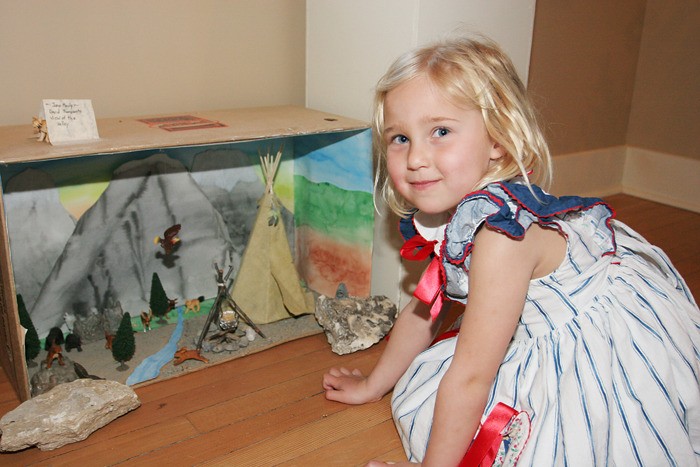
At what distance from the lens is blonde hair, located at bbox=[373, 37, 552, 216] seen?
0.99 metres

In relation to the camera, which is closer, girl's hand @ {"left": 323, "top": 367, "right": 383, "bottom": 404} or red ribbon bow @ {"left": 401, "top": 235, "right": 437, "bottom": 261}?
red ribbon bow @ {"left": 401, "top": 235, "right": 437, "bottom": 261}

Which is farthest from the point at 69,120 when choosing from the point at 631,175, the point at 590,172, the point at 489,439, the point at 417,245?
the point at 631,175

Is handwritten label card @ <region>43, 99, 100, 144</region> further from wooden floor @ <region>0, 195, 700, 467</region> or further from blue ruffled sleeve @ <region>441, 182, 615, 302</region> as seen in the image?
blue ruffled sleeve @ <region>441, 182, 615, 302</region>

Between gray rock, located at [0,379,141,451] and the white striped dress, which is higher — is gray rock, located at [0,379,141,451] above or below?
below

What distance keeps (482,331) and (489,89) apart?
36 cm

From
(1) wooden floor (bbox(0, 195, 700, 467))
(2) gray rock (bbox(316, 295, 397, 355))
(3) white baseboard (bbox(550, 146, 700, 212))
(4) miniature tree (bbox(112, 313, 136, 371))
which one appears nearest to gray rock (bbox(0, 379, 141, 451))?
(1) wooden floor (bbox(0, 195, 700, 467))

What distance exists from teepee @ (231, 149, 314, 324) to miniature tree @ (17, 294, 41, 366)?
1.43ft

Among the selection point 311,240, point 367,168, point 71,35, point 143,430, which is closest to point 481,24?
point 367,168

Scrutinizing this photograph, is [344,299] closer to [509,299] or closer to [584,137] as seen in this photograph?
[509,299]

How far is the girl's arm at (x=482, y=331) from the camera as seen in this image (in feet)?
3.09

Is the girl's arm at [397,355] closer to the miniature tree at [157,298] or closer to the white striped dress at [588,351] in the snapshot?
the white striped dress at [588,351]

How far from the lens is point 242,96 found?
1668 millimetres

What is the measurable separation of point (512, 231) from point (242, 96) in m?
0.96

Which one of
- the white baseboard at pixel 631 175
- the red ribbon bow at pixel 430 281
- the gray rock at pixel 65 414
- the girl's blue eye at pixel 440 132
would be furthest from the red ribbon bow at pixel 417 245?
the white baseboard at pixel 631 175
